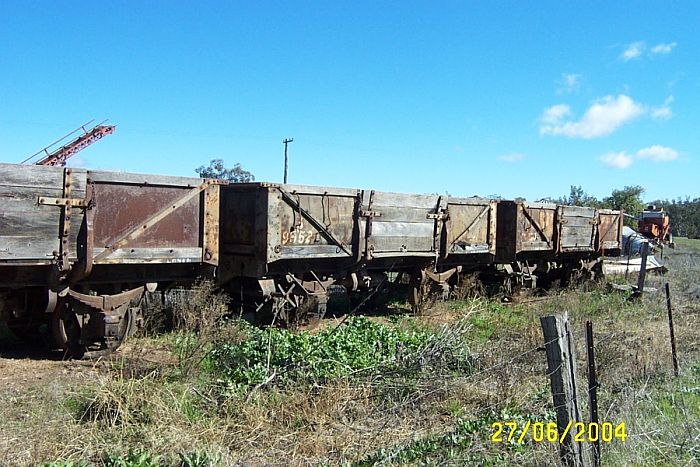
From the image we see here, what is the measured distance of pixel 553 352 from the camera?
445 cm

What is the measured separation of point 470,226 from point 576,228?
5215 millimetres

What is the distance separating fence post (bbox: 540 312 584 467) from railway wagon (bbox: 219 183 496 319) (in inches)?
228

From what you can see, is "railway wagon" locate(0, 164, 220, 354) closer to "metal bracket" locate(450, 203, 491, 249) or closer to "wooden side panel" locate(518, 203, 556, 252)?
"metal bracket" locate(450, 203, 491, 249)

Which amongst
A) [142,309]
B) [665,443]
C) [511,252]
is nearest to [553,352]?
[665,443]

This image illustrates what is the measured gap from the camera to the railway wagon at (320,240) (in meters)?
9.84

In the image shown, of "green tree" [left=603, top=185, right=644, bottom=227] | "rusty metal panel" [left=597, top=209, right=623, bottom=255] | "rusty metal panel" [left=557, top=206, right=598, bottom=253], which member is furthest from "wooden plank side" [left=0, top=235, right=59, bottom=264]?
"green tree" [left=603, top=185, right=644, bottom=227]

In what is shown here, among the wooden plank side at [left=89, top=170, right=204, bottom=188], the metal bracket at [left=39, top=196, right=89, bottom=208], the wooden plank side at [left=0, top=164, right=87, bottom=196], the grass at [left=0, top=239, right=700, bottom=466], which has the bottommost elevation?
the grass at [left=0, top=239, right=700, bottom=466]

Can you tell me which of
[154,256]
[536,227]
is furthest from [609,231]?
[154,256]

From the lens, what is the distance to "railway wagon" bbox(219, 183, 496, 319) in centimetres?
984

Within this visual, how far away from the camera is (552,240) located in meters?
16.5

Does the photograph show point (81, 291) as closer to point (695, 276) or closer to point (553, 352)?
point (553, 352)

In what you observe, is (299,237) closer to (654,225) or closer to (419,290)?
(419,290)

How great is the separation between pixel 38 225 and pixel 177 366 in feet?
7.52

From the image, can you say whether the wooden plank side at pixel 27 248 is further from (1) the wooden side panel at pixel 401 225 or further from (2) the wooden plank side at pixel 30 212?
(1) the wooden side panel at pixel 401 225
